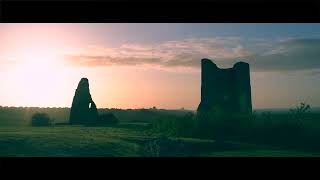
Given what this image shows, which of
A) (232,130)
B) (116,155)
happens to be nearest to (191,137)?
(232,130)

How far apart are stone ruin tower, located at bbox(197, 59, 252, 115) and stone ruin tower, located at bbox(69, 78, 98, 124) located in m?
1.54

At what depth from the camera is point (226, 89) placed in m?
6.71

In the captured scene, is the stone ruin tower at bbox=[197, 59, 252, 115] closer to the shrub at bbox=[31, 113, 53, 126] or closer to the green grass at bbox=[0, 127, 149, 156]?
the green grass at bbox=[0, 127, 149, 156]

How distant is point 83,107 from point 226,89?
2.11 metres

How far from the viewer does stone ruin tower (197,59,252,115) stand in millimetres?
6312

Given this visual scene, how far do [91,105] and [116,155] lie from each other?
83cm

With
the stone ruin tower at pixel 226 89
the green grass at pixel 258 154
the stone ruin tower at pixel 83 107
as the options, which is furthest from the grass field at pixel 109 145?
the stone ruin tower at pixel 226 89

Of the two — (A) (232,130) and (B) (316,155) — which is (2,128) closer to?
(A) (232,130)

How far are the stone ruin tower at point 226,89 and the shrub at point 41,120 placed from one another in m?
2.16

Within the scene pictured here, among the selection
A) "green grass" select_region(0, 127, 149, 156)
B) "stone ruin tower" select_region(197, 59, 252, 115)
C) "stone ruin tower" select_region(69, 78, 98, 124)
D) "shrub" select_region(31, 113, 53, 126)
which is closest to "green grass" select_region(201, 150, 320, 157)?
"stone ruin tower" select_region(197, 59, 252, 115)

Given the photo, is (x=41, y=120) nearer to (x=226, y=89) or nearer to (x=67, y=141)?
(x=67, y=141)

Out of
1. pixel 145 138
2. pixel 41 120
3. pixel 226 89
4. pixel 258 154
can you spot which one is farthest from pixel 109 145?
pixel 258 154

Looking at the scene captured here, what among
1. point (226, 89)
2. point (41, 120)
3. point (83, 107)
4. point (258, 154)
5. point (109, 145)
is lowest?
point (258, 154)
